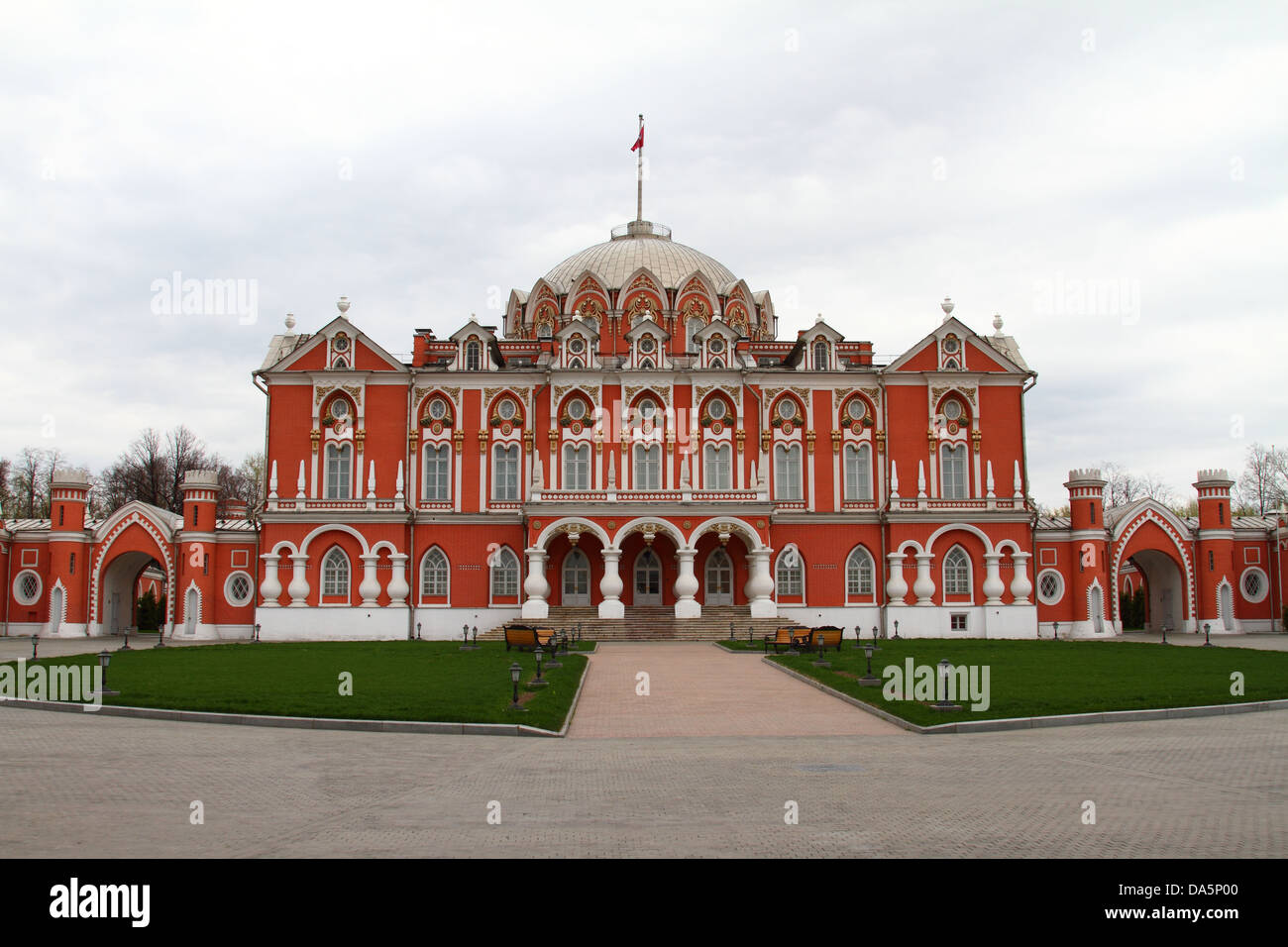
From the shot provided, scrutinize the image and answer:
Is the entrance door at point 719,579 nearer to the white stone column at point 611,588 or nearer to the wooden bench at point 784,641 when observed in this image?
the white stone column at point 611,588

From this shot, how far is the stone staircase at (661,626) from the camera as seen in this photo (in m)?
42.1

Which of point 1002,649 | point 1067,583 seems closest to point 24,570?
point 1002,649

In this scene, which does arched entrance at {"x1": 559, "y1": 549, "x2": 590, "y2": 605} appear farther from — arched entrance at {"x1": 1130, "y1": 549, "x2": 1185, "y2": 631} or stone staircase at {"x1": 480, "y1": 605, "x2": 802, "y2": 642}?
arched entrance at {"x1": 1130, "y1": 549, "x2": 1185, "y2": 631}

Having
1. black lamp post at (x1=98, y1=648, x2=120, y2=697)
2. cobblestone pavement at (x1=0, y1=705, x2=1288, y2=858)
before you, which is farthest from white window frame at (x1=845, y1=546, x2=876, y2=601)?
black lamp post at (x1=98, y1=648, x2=120, y2=697)

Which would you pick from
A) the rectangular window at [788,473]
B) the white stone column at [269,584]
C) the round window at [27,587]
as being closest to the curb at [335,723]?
→ the white stone column at [269,584]

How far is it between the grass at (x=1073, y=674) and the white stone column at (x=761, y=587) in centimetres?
560

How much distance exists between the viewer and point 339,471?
155ft

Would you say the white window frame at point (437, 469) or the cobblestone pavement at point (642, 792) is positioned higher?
the white window frame at point (437, 469)

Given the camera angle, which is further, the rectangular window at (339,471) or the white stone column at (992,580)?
the rectangular window at (339,471)

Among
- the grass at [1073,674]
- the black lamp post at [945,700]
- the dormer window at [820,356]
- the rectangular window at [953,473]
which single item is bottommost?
the grass at [1073,674]

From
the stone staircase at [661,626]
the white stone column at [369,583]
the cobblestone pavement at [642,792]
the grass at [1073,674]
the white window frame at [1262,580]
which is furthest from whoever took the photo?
the white window frame at [1262,580]

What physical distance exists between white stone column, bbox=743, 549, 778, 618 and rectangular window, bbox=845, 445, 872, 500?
18.8 feet
